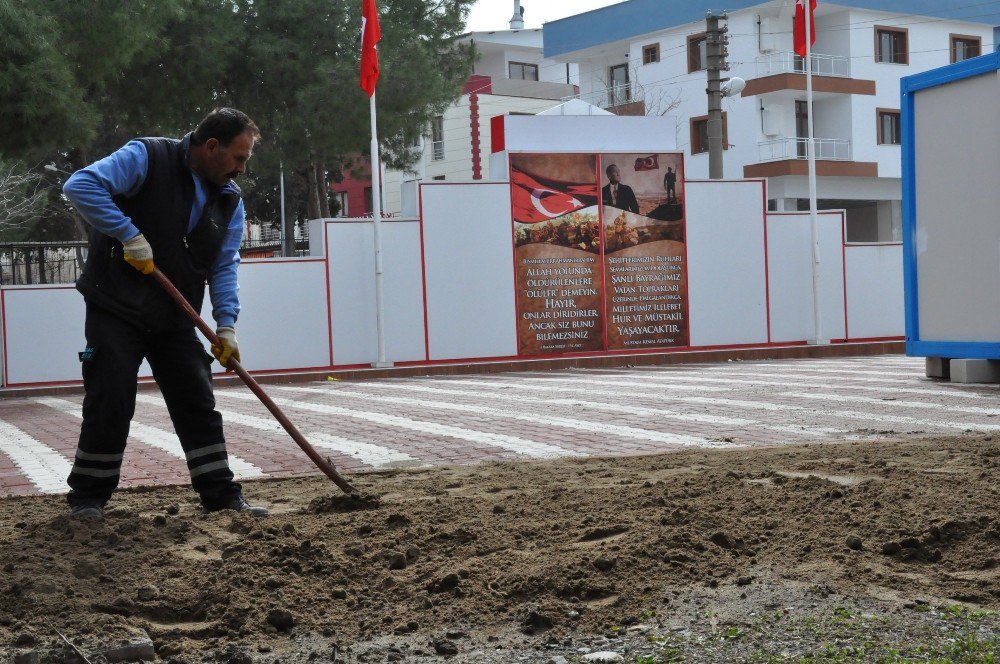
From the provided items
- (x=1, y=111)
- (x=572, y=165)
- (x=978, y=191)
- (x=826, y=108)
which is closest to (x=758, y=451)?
(x=978, y=191)

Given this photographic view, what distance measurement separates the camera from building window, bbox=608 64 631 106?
4562 cm

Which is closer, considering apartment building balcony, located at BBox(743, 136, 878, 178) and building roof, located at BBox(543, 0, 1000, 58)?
apartment building balcony, located at BBox(743, 136, 878, 178)

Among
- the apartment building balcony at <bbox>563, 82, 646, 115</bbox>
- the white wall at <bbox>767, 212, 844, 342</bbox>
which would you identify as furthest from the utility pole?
the apartment building balcony at <bbox>563, 82, 646, 115</bbox>

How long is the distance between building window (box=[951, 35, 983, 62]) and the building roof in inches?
28.7

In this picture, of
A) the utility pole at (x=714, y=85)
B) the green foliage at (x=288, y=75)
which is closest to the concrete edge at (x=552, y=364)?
the utility pole at (x=714, y=85)

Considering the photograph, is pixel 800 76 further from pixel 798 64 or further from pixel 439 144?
pixel 439 144

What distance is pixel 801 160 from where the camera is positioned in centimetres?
3900

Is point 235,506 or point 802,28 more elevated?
point 802,28

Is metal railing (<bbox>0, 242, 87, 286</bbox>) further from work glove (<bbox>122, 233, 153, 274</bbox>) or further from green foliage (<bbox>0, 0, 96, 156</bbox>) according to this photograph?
work glove (<bbox>122, 233, 153, 274</bbox>)

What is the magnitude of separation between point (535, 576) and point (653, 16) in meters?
41.2

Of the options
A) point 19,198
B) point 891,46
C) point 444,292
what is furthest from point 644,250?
point 19,198

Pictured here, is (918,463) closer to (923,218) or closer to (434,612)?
(434,612)

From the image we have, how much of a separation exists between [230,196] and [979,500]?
3.49 metres

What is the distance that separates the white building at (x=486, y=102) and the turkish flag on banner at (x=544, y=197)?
1015 inches
